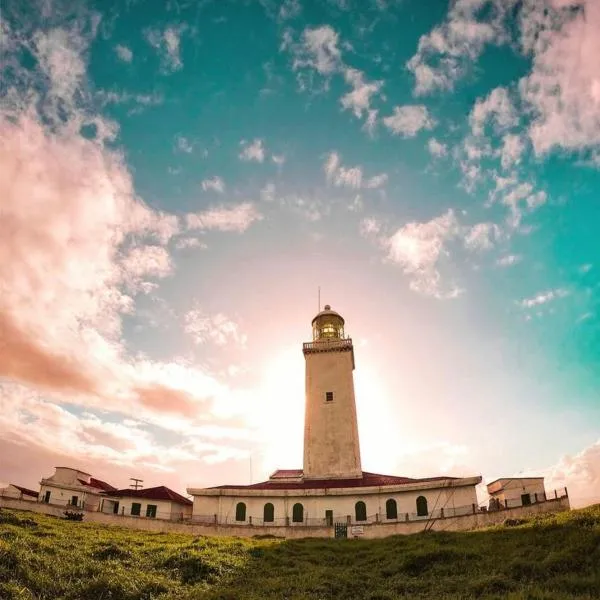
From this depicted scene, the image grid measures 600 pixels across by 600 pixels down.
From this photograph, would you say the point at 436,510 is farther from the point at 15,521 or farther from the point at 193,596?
the point at 15,521

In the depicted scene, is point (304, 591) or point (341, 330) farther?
point (341, 330)

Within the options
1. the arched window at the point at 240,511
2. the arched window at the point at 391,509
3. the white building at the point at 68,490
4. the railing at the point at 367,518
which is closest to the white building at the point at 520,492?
the railing at the point at 367,518

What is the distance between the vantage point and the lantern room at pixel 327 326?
47312 mm

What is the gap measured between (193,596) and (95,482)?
4008 cm

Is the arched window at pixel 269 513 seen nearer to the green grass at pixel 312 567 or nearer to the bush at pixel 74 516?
the green grass at pixel 312 567

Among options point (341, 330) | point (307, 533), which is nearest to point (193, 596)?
point (307, 533)

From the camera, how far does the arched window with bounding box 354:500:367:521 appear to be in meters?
33.9

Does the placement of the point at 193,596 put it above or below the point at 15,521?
below

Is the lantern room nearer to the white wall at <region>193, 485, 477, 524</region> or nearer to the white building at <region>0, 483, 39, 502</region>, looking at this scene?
the white wall at <region>193, 485, 477, 524</region>

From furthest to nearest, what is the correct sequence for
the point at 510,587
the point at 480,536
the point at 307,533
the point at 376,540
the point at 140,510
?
the point at 140,510 < the point at 307,533 < the point at 376,540 < the point at 480,536 < the point at 510,587

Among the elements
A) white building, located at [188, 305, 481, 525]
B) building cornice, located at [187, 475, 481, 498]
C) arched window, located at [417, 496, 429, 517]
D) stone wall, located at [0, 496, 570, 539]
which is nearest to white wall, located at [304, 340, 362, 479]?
white building, located at [188, 305, 481, 525]

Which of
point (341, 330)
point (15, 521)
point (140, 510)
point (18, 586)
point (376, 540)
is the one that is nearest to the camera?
point (18, 586)

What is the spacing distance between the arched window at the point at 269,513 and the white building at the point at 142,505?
6.91 m

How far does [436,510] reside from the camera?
108 feet
